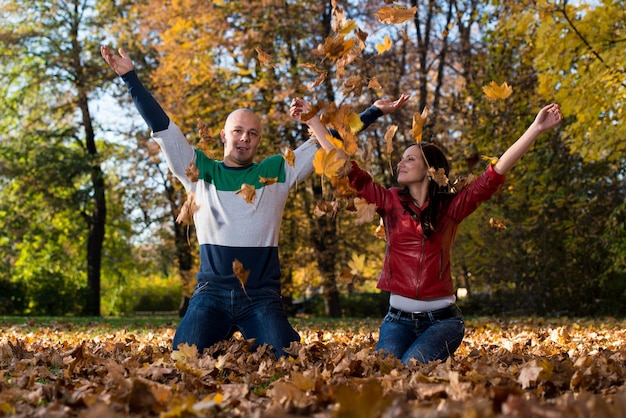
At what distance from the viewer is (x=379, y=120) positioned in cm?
1652

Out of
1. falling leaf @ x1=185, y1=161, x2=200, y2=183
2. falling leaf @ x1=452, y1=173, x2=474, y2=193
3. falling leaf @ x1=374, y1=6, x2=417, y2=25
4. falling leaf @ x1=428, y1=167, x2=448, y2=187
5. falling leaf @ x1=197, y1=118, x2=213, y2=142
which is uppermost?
falling leaf @ x1=374, y1=6, x2=417, y2=25

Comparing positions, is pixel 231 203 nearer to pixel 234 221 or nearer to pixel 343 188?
pixel 234 221

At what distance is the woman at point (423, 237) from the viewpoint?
4.27m

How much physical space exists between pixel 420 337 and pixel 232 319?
3.77 ft

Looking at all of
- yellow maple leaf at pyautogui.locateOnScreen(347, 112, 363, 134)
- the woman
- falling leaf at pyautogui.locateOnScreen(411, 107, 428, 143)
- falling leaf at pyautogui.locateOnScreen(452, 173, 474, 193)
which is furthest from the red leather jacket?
falling leaf at pyautogui.locateOnScreen(411, 107, 428, 143)

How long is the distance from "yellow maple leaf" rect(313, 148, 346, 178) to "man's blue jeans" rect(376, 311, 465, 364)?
1018 mm

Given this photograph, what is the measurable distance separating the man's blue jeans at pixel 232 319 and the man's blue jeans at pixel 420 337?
585mm

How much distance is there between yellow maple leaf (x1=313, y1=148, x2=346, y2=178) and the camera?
403cm

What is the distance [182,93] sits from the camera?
16.1m

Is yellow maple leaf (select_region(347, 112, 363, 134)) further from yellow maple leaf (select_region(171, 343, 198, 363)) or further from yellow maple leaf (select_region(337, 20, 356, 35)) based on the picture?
yellow maple leaf (select_region(171, 343, 198, 363))

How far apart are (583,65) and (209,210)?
8.33 m

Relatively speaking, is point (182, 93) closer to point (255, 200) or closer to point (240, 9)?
point (240, 9)

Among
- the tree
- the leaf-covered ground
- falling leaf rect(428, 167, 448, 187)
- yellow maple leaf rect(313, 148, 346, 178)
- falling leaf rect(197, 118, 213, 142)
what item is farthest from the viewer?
the tree

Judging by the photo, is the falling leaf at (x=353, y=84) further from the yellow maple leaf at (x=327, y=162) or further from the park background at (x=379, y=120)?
the park background at (x=379, y=120)
